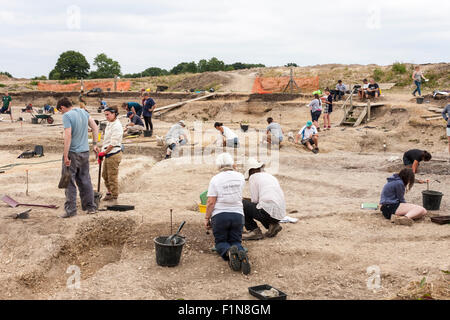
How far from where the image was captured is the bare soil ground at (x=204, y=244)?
492 cm

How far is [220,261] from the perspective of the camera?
18.6 ft

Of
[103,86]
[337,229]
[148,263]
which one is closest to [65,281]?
[148,263]

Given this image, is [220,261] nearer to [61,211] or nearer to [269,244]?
[269,244]

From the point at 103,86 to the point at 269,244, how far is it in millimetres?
36818

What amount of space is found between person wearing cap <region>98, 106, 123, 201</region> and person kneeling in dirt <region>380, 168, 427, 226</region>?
462cm

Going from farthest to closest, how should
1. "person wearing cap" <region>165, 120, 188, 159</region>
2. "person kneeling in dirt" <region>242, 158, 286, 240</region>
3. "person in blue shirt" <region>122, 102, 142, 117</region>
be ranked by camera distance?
"person in blue shirt" <region>122, 102, 142, 117</region>, "person wearing cap" <region>165, 120, 188, 159</region>, "person kneeling in dirt" <region>242, 158, 286, 240</region>

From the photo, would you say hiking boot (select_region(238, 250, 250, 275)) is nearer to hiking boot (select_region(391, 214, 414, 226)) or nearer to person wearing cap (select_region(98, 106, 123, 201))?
hiking boot (select_region(391, 214, 414, 226))

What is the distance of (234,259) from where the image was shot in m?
5.33

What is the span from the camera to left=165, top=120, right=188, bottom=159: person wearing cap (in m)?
13.3

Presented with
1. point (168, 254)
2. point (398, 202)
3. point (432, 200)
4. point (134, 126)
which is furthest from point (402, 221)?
point (134, 126)

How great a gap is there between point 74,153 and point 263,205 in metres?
3.04

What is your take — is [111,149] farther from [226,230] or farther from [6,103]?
[6,103]

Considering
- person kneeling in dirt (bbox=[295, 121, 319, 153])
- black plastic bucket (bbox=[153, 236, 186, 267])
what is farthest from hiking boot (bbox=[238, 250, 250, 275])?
person kneeling in dirt (bbox=[295, 121, 319, 153])

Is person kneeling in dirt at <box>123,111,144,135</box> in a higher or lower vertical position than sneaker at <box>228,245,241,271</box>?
higher
